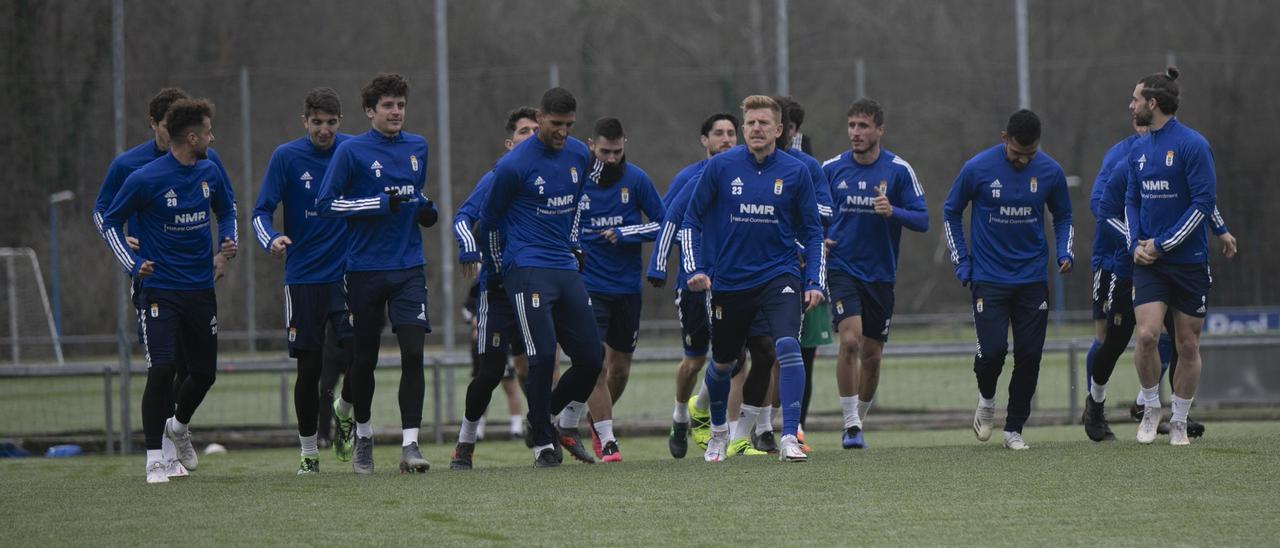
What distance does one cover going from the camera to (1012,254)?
953 centimetres

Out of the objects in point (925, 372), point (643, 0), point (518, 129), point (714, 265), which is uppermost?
point (643, 0)

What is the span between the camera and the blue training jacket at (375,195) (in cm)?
885

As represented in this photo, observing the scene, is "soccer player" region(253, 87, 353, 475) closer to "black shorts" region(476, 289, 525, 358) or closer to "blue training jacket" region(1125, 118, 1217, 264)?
"black shorts" region(476, 289, 525, 358)

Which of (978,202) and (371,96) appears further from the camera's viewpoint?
(978,202)

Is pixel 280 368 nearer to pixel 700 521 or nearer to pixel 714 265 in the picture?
pixel 714 265

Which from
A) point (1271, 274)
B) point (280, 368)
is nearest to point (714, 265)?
point (280, 368)

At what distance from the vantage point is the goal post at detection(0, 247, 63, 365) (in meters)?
17.5

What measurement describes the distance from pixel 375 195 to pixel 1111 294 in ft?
17.2

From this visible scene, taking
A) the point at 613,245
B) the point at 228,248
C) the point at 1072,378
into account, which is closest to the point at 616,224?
the point at 613,245

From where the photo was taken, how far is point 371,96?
9.02 meters

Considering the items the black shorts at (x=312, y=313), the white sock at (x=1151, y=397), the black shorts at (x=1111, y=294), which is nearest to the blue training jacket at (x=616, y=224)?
the black shorts at (x=312, y=313)

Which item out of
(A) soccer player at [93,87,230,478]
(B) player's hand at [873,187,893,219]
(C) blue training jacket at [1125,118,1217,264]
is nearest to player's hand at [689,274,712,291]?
(B) player's hand at [873,187,893,219]

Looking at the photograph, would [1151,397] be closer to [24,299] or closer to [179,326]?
[179,326]

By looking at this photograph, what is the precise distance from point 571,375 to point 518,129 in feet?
8.06
